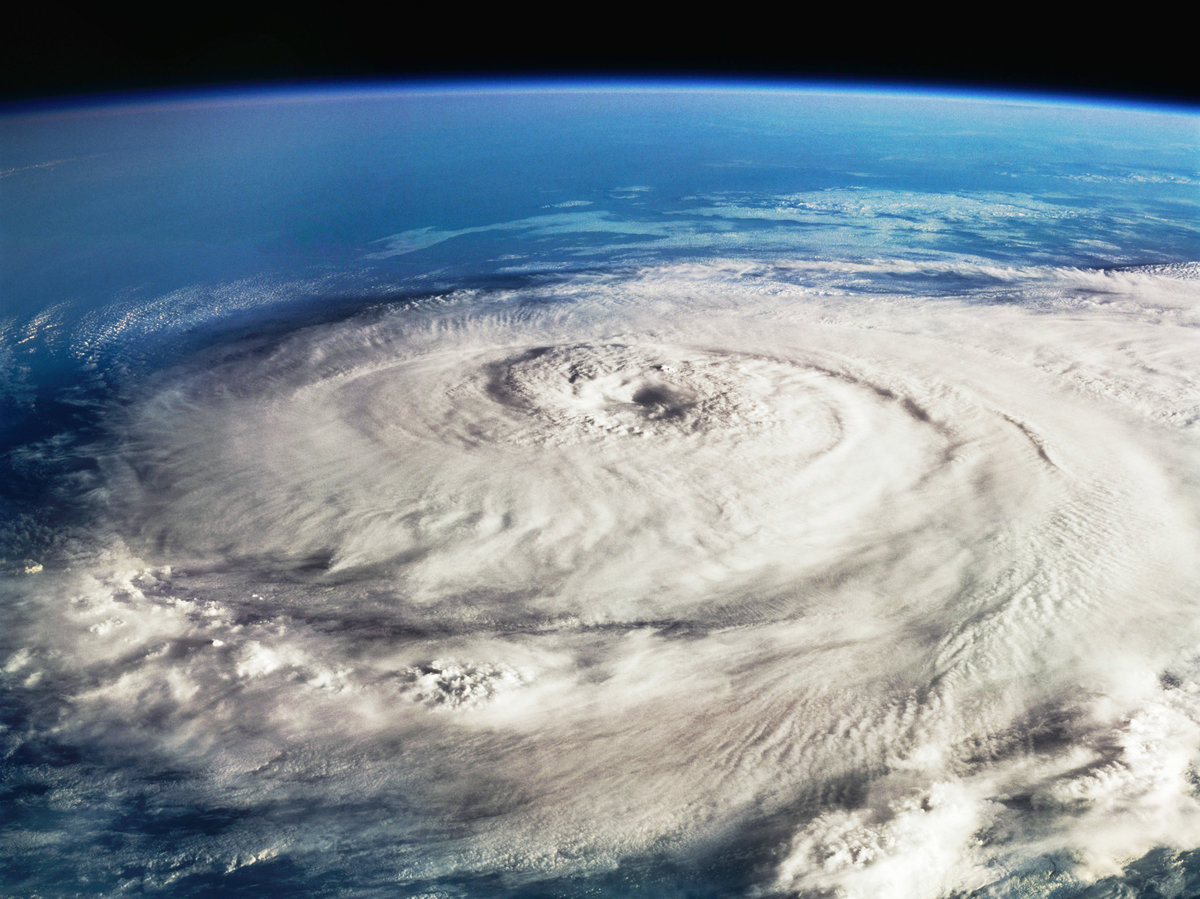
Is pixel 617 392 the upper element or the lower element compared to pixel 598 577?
upper

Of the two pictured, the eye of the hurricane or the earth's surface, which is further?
the eye of the hurricane

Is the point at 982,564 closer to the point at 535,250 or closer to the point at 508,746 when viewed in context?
the point at 508,746

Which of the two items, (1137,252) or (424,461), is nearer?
(424,461)

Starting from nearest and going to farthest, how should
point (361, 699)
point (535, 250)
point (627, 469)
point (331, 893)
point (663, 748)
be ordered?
point (331, 893) → point (663, 748) → point (361, 699) → point (627, 469) → point (535, 250)

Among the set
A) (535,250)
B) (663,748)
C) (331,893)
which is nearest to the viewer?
(331,893)

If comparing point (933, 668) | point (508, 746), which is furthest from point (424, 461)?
point (933, 668)

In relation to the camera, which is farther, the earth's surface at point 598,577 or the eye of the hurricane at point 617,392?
the eye of the hurricane at point 617,392

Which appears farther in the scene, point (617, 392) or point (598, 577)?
point (617, 392)

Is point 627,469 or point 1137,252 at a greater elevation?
point 1137,252
